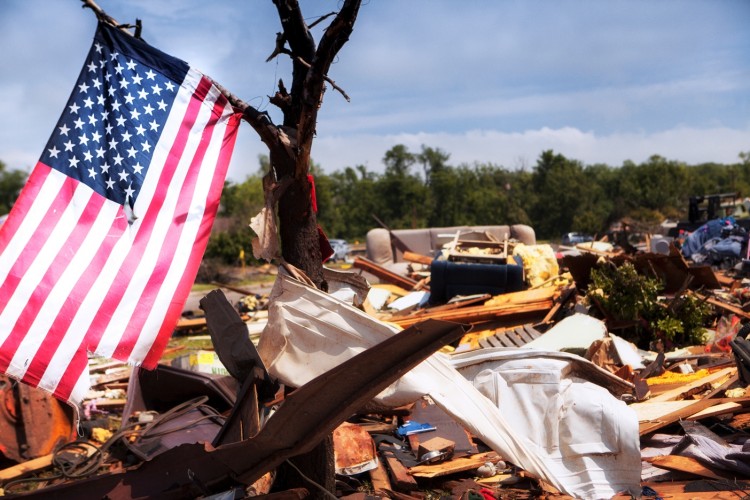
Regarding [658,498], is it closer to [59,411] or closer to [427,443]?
[427,443]

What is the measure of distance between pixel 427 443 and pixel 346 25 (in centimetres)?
348

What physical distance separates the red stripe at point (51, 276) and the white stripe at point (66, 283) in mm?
18

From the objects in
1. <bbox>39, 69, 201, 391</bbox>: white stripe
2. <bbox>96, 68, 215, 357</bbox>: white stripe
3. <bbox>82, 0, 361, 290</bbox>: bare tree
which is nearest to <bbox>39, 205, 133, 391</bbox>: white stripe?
<bbox>39, 69, 201, 391</bbox>: white stripe

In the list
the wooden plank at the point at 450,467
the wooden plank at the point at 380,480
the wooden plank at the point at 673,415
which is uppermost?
the wooden plank at the point at 673,415

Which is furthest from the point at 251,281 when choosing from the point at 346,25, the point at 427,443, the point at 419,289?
the point at 346,25

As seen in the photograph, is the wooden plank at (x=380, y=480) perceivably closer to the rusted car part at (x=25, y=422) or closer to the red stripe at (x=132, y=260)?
the red stripe at (x=132, y=260)

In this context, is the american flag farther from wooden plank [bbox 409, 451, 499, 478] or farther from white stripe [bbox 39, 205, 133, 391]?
wooden plank [bbox 409, 451, 499, 478]

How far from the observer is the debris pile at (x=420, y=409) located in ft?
10.9

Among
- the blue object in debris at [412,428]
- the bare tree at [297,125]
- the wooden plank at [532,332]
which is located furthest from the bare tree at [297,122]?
the wooden plank at [532,332]

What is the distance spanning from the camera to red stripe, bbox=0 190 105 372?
11.4 ft

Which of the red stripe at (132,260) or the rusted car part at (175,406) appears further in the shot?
the rusted car part at (175,406)

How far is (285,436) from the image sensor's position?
3.19m

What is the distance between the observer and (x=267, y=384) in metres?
3.86

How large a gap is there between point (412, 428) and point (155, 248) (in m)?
3.13
